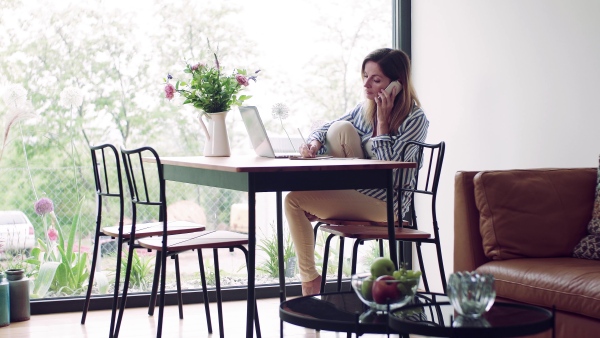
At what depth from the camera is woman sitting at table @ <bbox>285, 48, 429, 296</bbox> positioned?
3789mm

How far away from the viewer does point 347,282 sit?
495 centimetres

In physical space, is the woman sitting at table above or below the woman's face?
below

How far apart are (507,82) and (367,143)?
2.66 ft

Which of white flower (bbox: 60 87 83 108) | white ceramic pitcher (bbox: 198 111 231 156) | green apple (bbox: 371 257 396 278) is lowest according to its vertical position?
green apple (bbox: 371 257 396 278)

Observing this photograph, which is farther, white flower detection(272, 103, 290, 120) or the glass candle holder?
white flower detection(272, 103, 290, 120)

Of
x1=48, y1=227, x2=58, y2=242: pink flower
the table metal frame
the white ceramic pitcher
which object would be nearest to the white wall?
the table metal frame

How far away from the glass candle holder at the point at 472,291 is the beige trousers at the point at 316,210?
1.67 m

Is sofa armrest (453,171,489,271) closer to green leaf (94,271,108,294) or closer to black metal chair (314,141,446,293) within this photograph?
black metal chair (314,141,446,293)

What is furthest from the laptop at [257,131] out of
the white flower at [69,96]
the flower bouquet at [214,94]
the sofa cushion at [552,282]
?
the white flower at [69,96]

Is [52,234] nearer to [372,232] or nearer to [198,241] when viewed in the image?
[198,241]

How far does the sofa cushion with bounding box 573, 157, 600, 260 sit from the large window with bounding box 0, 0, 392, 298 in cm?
162

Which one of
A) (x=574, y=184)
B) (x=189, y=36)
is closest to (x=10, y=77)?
(x=189, y=36)

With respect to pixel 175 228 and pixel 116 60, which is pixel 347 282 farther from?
pixel 116 60

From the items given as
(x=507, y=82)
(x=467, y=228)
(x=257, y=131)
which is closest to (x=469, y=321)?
(x=467, y=228)
